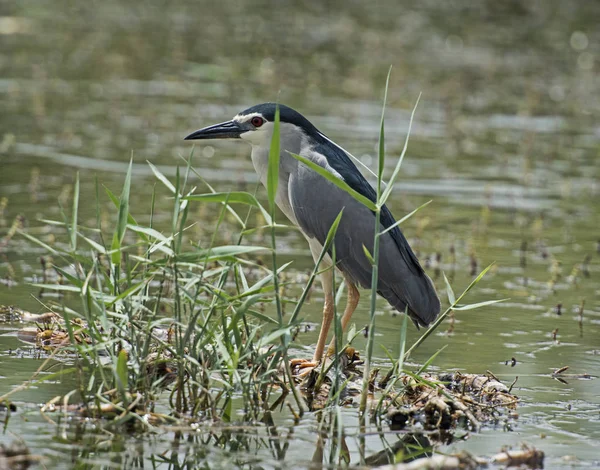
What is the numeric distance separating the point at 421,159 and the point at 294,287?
5461 millimetres

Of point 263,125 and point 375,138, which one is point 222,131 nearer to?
point 263,125

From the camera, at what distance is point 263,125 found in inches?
265

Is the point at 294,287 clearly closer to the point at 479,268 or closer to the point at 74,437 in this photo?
the point at 479,268

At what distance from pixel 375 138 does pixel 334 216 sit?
303 inches

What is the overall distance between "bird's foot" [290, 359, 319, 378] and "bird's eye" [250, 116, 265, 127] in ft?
4.44

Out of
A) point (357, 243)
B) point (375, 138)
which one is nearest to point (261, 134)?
point (357, 243)

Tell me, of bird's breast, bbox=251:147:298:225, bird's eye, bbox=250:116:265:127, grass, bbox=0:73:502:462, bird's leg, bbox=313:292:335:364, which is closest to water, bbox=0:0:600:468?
grass, bbox=0:73:502:462

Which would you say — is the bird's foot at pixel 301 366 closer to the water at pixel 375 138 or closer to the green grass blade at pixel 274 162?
the water at pixel 375 138

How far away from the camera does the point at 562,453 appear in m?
5.17

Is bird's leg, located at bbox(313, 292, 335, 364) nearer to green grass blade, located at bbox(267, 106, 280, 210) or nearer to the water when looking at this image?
the water

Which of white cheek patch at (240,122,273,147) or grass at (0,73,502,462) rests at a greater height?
white cheek patch at (240,122,273,147)

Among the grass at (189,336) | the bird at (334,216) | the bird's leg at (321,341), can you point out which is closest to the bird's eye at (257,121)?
the bird at (334,216)

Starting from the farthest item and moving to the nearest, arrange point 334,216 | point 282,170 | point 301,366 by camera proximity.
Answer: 1. point 282,170
2. point 334,216
3. point 301,366

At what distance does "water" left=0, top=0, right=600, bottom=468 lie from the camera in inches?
241
